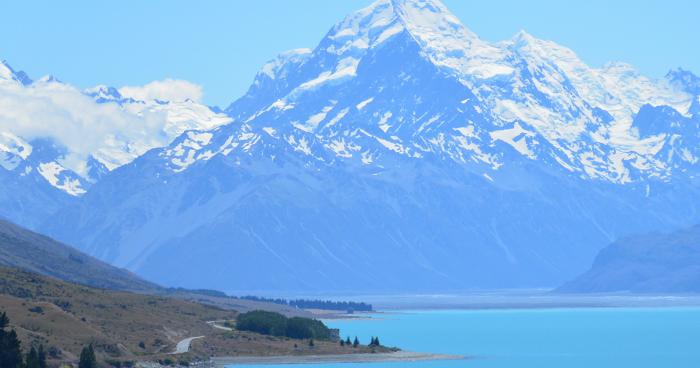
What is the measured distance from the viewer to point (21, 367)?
131 m

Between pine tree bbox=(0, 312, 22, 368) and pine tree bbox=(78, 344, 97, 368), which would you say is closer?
pine tree bbox=(0, 312, 22, 368)

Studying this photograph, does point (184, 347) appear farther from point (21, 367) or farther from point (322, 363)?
point (21, 367)

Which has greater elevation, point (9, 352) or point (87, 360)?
point (87, 360)

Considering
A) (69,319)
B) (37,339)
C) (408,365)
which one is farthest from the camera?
(408,365)

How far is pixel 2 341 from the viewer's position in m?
138

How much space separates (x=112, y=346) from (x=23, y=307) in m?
13.2

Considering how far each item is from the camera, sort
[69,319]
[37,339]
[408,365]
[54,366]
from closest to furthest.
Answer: [54,366] < [37,339] < [69,319] < [408,365]

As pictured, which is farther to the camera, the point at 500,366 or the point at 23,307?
the point at 500,366

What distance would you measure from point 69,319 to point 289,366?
2452 cm

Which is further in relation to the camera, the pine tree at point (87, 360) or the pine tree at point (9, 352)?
the pine tree at point (87, 360)

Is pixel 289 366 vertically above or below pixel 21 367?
above

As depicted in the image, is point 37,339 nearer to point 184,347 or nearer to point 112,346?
point 112,346

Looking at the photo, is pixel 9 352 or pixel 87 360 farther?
pixel 87 360

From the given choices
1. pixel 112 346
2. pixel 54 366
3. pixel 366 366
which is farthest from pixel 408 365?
pixel 54 366
